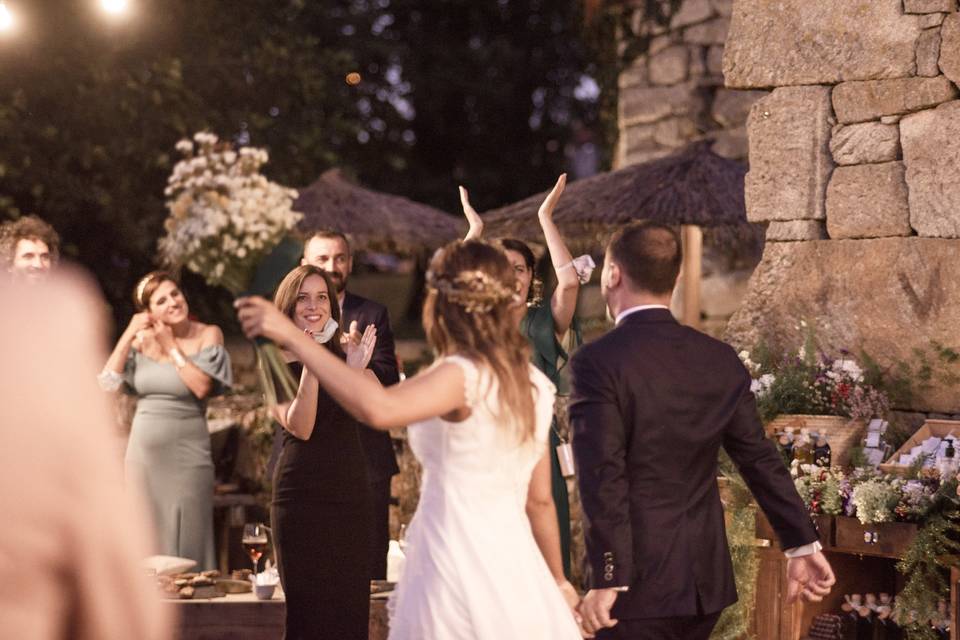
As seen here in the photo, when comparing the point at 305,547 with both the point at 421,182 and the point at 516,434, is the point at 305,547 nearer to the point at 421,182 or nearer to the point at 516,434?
the point at 516,434

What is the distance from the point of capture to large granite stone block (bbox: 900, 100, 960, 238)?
5.62m

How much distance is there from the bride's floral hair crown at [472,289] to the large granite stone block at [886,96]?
2.99m

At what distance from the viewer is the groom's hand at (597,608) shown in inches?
142

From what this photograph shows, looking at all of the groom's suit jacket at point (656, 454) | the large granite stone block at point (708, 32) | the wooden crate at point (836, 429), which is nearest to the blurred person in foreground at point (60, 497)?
the groom's suit jacket at point (656, 454)

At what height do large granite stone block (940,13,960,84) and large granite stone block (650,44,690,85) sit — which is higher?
large granite stone block (650,44,690,85)

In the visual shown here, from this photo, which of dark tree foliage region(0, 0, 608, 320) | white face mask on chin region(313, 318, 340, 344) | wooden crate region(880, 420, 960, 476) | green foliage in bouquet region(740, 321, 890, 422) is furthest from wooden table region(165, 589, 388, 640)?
dark tree foliage region(0, 0, 608, 320)

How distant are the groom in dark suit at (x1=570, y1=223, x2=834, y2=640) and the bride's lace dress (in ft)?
0.89

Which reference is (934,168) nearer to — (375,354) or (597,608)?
(375,354)

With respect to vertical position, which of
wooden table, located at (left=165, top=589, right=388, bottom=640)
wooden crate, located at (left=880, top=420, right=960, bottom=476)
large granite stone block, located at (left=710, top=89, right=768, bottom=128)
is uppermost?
large granite stone block, located at (left=710, top=89, right=768, bottom=128)

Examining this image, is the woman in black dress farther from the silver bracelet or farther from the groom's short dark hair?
the silver bracelet

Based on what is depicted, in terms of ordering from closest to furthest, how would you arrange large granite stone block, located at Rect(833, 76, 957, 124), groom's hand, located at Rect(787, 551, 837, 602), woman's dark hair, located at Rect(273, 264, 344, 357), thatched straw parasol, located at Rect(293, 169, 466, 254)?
1. groom's hand, located at Rect(787, 551, 837, 602)
2. woman's dark hair, located at Rect(273, 264, 344, 357)
3. large granite stone block, located at Rect(833, 76, 957, 124)
4. thatched straw parasol, located at Rect(293, 169, 466, 254)

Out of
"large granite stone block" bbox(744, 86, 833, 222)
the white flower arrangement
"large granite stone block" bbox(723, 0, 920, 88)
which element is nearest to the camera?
the white flower arrangement

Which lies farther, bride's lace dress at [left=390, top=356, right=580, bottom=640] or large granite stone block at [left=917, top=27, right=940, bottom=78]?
large granite stone block at [left=917, top=27, right=940, bottom=78]

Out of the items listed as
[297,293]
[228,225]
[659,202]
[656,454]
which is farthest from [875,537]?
[659,202]
